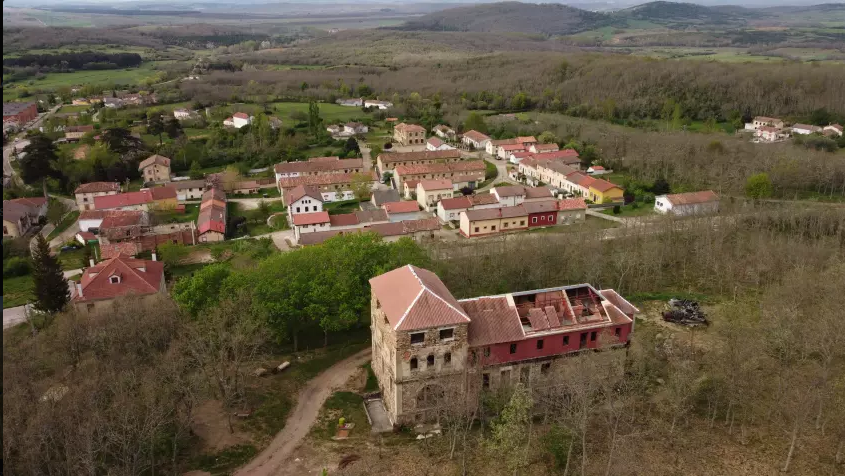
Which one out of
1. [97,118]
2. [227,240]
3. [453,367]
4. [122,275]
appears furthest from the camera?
[97,118]

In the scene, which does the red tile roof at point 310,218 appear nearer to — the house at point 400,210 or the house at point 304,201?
the house at point 304,201

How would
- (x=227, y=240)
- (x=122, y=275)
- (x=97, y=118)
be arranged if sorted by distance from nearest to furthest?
(x=122, y=275), (x=227, y=240), (x=97, y=118)

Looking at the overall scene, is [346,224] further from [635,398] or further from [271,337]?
[635,398]

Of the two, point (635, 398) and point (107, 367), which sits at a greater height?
point (107, 367)

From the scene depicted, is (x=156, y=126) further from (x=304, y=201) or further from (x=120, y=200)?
(x=304, y=201)

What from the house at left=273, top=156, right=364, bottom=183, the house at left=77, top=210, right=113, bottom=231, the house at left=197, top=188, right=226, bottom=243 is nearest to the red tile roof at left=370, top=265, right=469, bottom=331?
Result: the house at left=197, top=188, right=226, bottom=243

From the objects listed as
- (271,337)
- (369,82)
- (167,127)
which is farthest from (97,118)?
(271,337)

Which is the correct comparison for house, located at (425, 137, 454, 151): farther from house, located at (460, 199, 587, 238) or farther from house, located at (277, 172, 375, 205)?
house, located at (460, 199, 587, 238)
